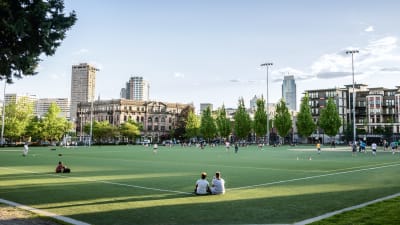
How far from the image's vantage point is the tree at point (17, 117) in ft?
309

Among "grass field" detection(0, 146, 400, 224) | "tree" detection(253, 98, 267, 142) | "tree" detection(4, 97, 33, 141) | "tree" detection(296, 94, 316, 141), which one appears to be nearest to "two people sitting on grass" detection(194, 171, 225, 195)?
"grass field" detection(0, 146, 400, 224)

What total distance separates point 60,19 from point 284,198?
10777 millimetres

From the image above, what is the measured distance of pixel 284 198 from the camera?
15023 millimetres

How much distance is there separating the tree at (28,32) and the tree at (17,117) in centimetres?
8735

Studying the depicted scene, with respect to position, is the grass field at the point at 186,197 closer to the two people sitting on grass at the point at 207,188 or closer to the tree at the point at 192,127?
the two people sitting on grass at the point at 207,188

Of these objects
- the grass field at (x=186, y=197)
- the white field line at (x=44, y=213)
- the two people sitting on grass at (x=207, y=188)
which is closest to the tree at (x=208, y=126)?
the grass field at (x=186, y=197)

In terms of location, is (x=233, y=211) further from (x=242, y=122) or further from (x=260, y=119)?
(x=242, y=122)

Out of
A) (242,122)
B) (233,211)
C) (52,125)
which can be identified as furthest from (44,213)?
(242,122)

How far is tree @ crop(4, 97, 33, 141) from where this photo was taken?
94.2 meters

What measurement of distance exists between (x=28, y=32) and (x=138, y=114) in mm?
159544

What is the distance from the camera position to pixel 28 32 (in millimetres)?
14000

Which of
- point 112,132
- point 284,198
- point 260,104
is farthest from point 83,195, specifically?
point 112,132

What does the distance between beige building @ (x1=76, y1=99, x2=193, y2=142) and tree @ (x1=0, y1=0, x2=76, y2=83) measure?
150 meters

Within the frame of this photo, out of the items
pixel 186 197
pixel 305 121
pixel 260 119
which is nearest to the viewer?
pixel 186 197
